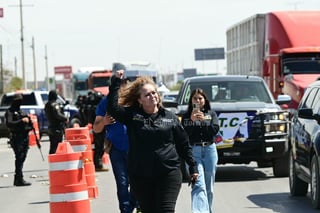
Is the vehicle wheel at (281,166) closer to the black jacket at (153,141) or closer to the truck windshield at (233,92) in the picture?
the truck windshield at (233,92)

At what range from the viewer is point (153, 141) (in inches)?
314

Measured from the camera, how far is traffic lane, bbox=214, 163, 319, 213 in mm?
12680

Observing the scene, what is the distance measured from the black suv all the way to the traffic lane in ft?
0.84

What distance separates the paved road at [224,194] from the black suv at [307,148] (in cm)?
26

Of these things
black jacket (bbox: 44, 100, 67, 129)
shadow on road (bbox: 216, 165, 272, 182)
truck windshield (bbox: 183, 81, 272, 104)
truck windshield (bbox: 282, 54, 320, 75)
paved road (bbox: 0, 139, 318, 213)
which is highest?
truck windshield (bbox: 282, 54, 320, 75)

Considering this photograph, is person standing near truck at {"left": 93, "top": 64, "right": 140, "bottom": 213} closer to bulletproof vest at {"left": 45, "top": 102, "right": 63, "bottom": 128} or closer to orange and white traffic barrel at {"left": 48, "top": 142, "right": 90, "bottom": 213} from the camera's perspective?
orange and white traffic barrel at {"left": 48, "top": 142, "right": 90, "bottom": 213}

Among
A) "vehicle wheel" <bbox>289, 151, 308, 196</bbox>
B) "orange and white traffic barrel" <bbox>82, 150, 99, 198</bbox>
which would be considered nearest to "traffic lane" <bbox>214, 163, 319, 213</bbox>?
"vehicle wheel" <bbox>289, 151, 308, 196</bbox>

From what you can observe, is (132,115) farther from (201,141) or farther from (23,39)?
(23,39)

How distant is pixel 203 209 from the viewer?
10.2 meters

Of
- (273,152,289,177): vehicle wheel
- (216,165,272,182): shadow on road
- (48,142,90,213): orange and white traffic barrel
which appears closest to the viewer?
(48,142,90,213): orange and white traffic barrel

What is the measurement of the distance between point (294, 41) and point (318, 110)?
1686 cm

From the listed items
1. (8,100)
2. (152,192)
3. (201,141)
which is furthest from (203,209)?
(8,100)

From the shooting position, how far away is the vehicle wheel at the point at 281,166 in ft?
55.3

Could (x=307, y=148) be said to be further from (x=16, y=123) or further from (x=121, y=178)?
(x=16, y=123)
